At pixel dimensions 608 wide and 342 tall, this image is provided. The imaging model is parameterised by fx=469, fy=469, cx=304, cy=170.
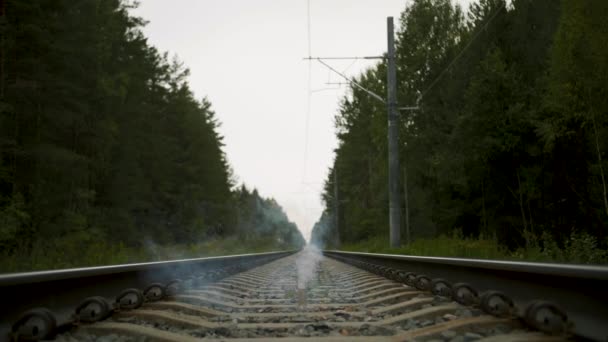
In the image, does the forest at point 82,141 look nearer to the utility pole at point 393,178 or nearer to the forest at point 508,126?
the utility pole at point 393,178

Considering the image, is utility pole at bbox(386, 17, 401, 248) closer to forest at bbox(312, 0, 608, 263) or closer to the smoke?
forest at bbox(312, 0, 608, 263)

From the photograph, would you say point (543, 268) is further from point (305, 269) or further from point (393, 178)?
point (393, 178)

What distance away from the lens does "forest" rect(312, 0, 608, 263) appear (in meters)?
14.9

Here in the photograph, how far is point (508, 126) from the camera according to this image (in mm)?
17562

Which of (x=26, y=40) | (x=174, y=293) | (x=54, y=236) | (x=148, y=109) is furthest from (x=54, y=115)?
(x=174, y=293)

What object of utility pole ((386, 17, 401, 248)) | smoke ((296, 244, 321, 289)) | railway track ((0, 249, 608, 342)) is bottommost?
smoke ((296, 244, 321, 289))

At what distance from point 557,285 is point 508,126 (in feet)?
53.4

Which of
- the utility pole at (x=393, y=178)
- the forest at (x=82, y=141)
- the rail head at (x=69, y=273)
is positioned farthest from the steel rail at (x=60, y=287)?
the utility pole at (x=393, y=178)

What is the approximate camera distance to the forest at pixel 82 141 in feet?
57.3

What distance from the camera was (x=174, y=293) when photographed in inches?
191

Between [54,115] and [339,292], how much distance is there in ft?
64.0

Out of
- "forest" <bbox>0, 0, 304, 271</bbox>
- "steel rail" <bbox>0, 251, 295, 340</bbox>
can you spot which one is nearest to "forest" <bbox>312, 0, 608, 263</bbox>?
"steel rail" <bbox>0, 251, 295, 340</bbox>

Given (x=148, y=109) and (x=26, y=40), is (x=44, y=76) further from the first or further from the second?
(x=148, y=109)

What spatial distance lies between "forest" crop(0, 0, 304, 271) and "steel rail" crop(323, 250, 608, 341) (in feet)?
27.7
